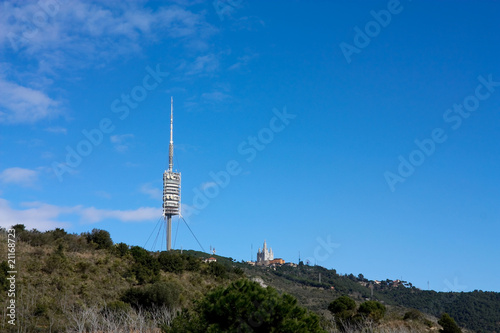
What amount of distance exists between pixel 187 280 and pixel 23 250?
12402 millimetres

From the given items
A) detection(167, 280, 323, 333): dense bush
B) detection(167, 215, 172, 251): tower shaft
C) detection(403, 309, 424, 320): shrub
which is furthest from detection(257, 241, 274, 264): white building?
detection(167, 280, 323, 333): dense bush

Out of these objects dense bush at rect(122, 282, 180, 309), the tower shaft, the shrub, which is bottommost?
the shrub

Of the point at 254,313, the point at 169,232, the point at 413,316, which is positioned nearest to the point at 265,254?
the point at 169,232

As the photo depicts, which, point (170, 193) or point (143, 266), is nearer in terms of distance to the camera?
point (143, 266)

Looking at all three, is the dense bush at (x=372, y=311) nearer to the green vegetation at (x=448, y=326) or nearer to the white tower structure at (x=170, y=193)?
the green vegetation at (x=448, y=326)

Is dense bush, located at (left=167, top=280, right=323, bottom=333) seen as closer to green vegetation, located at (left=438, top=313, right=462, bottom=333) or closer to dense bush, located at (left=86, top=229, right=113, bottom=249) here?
green vegetation, located at (left=438, top=313, right=462, bottom=333)

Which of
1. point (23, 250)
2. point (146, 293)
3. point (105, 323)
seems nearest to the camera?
point (105, 323)

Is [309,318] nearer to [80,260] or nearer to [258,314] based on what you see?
[258,314]

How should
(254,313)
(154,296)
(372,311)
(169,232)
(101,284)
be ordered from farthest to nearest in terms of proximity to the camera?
(169,232), (372,311), (101,284), (154,296), (254,313)

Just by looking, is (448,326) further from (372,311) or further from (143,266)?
(143,266)

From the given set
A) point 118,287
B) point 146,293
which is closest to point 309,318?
point 146,293

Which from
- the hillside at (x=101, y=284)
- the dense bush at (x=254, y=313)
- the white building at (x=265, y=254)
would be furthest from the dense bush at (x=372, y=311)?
the white building at (x=265, y=254)

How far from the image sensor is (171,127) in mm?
64875

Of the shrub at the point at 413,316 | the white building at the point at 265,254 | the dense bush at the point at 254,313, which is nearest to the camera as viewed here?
the dense bush at the point at 254,313
